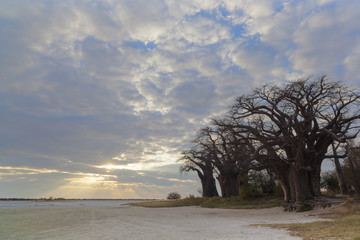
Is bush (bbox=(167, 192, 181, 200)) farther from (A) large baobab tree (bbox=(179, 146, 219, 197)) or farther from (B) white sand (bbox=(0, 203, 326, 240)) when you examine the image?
(B) white sand (bbox=(0, 203, 326, 240))

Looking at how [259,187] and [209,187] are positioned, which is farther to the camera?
[209,187]

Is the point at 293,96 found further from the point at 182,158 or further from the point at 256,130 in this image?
the point at 182,158

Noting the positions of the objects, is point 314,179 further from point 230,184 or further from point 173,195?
point 173,195

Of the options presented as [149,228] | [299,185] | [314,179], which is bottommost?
[149,228]

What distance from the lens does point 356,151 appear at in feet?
73.7

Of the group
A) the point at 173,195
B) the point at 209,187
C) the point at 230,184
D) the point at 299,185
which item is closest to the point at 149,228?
the point at 299,185

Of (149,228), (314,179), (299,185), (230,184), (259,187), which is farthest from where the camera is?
(230,184)

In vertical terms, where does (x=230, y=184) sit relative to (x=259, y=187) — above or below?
above

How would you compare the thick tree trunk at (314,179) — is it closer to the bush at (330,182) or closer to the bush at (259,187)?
the bush at (259,187)

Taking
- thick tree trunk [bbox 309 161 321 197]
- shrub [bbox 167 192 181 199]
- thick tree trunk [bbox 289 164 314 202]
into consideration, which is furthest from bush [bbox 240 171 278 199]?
shrub [bbox 167 192 181 199]

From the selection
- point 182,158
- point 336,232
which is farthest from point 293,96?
point 182,158

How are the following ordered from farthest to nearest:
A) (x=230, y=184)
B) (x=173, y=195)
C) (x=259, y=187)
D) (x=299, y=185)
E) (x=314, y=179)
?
(x=173, y=195)
(x=230, y=184)
(x=259, y=187)
(x=314, y=179)
(x=299, y=185)

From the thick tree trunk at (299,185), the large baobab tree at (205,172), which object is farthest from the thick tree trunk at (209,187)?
the thick tree trunk at (299,185)

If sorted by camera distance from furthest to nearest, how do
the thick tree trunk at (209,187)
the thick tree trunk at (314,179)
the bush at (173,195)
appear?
the bush at (173,195)
the thick tree trunk at (209,187)
the thick tree trunk at (314,179)
